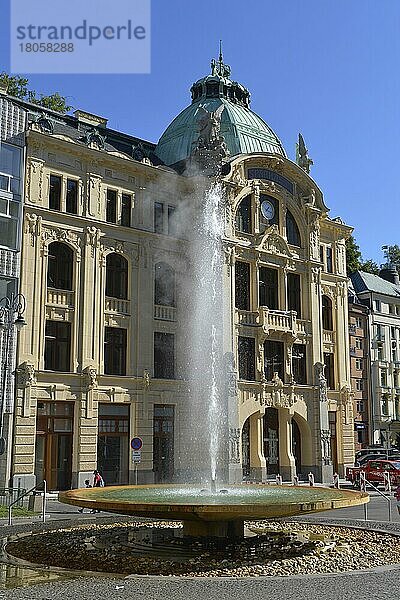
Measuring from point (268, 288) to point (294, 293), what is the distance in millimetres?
2785

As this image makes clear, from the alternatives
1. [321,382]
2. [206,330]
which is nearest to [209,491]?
[206,330]

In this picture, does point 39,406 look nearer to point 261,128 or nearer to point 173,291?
point 173,291

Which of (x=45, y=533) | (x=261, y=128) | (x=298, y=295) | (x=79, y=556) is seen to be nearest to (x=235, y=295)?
(x=298, y=295)

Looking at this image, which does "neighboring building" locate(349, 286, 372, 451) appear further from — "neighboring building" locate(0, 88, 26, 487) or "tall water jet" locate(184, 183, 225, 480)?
"neighboring building" locate(0, 88, 26, 487)

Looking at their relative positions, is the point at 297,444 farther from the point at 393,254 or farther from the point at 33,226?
the point at 393,254

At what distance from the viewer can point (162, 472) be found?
40438 mm

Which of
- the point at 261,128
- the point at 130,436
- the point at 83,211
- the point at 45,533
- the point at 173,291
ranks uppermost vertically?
the point at 261,128

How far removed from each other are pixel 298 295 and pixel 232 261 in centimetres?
762

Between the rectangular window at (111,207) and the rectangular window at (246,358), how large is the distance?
11.1 m

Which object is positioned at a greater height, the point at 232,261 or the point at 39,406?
the point at 232,261

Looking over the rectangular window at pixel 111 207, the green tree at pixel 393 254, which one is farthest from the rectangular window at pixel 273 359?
the green tree at pixel 393 254

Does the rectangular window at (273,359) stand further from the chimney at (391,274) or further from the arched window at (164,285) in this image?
the chimney at (391,274)

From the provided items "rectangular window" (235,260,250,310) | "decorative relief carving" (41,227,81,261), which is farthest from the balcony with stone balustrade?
"decorative relief carving" (41,227,81,261)

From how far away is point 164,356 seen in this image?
41688mm
